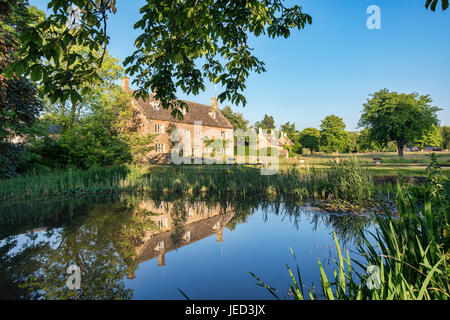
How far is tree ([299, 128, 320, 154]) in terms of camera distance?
211 feet

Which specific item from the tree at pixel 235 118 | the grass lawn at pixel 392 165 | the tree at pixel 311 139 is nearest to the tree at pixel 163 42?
the grass lawn at pixel 392 165

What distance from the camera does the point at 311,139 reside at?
64688mm

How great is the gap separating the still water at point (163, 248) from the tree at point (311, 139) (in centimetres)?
6222

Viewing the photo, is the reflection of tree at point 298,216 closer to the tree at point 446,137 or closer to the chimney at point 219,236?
the chimney at point 219,236

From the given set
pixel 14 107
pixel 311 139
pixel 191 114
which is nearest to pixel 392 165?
pixel 14 107

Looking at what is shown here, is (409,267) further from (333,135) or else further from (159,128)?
(333,135)

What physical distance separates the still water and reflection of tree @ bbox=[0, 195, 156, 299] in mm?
14

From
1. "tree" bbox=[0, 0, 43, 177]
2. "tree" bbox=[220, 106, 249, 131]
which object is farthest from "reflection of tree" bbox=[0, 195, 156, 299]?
"tree" bbox=[220, 106, 249, 131]

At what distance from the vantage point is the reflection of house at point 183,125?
28.9m

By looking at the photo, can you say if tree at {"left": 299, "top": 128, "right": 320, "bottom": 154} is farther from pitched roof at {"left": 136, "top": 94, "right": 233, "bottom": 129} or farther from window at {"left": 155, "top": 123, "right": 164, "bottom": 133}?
window at {"left": 155, "top": 123, "right": 164, "bottom": 133}

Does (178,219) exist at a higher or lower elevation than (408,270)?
lower

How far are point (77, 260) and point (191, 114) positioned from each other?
109 ft
